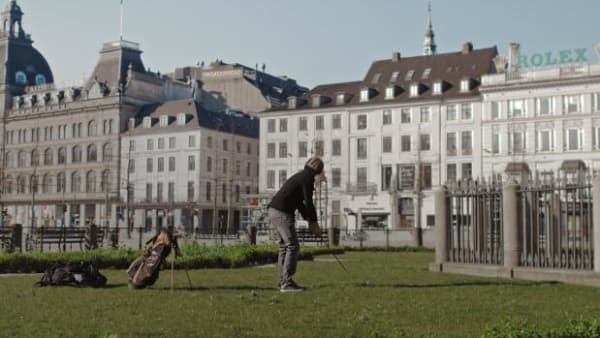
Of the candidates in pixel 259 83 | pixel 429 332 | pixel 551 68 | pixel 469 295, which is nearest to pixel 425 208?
pixel 551 68

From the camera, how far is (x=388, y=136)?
7244 cm

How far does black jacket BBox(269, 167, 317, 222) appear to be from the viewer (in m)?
13.4

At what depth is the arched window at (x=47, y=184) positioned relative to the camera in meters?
96.8

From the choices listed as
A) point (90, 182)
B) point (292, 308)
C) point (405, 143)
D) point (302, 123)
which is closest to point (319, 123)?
point (302, 123)

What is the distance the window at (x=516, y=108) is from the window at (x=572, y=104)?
3.23 metres

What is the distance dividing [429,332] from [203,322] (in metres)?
2.57

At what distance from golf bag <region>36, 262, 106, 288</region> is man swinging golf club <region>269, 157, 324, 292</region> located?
3239 mm

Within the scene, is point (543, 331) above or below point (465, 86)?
below

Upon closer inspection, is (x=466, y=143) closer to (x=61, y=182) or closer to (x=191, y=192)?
(x=191, y=192)

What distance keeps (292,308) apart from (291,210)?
2839 millimetres

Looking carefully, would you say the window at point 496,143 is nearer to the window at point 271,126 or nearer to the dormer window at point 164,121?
the window at point 271,126

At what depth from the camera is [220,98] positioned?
9706 cm

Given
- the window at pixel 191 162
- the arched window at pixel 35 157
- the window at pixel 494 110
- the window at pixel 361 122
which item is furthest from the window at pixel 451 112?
the arched window at pixel 35 157

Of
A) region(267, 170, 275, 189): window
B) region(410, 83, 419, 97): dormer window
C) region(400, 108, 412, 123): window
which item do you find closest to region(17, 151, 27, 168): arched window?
region(267, 170, 275, 189): window
